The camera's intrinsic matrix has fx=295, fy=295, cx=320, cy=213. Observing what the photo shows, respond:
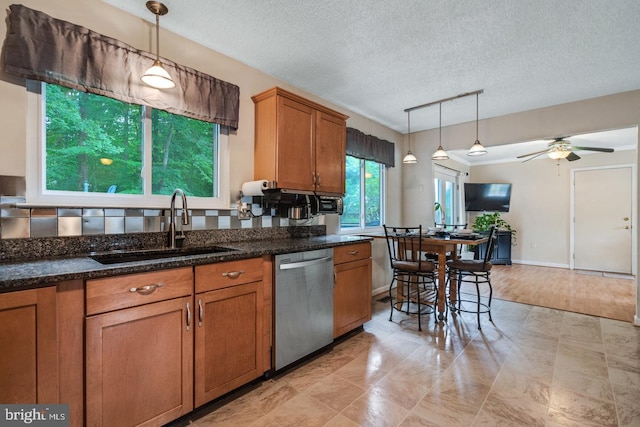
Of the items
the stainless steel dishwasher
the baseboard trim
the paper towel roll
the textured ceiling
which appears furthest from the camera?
the baseboard trim

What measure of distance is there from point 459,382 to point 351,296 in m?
1.02

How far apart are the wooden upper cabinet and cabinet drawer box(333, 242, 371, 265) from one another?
0.59 m

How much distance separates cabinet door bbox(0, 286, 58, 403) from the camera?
1085 millimetres

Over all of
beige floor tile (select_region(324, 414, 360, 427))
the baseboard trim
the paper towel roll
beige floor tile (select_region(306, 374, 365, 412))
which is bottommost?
beige floor tile (select_region(324, 414, 360, 427))

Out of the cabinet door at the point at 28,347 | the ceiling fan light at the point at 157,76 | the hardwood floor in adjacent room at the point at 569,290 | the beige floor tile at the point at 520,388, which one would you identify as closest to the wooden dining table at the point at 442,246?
the beige floor tile at the point at 520,388

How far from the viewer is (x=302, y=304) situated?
7.20 feet

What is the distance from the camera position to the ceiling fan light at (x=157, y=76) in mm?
1667

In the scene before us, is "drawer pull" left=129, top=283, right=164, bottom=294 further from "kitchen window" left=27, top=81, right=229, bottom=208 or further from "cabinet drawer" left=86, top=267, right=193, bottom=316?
"kitchen window" left=27, top=81, right=229, bottom=208

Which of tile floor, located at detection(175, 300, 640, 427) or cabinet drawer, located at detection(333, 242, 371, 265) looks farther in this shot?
cabinet drawer, located at detection(333, 242, 371, 265)

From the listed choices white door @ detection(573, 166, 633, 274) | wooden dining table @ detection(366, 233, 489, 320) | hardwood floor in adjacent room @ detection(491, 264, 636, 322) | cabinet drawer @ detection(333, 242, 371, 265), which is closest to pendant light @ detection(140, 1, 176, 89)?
cabinet drawer @ detection(333, 242, 371, 265)

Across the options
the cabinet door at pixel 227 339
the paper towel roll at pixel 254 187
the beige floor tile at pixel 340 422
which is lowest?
the beige floor tile at pixel 340 422

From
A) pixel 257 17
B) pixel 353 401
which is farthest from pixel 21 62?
pixel 353 401

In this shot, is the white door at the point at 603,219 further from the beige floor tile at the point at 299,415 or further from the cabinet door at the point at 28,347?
the cabinet door at the point at 28,347

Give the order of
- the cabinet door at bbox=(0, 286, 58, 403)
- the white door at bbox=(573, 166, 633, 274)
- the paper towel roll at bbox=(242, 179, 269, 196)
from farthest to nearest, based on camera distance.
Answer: the white door at bbox=(573, 166, 633, 274)
the paper towel roll at bbox=(242, 179, 269, 196)
the cabinet door at bbox=(0, 286, 58, 403)
